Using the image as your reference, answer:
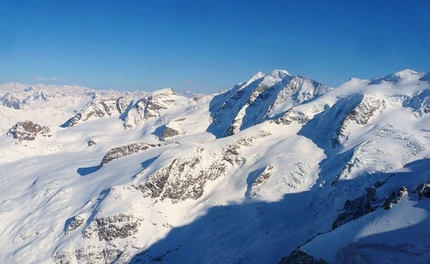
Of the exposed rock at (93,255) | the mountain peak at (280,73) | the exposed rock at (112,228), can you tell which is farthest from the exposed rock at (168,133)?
the exposed rock at (93,255)

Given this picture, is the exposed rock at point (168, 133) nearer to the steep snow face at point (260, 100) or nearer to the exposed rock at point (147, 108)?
the steep snow face at point (260, 100)

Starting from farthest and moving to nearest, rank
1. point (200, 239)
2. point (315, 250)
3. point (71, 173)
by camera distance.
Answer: point (71, 173) → point (200, 239) → point (315, 250)

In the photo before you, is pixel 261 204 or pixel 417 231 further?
pixel 261 204

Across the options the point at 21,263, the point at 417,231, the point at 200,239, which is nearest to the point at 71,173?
the point at 21,263

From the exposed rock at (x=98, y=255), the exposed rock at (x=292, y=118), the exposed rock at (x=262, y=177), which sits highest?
the exposed rock at (x=292, y=118)

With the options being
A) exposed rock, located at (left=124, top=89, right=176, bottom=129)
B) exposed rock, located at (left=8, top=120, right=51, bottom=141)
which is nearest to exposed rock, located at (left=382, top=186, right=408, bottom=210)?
exposed rock, located at (left=124, top=89, right=176, bottom=129)

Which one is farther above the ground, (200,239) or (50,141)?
(50,141)

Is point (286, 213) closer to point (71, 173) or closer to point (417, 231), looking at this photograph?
point (417, 231)

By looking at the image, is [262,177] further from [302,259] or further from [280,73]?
[280,73]

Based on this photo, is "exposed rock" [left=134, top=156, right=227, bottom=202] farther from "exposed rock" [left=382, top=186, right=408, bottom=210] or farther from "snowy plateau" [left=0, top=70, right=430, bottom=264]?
"exposed rock" [left=382, top=186, right=408, bottom=210]
